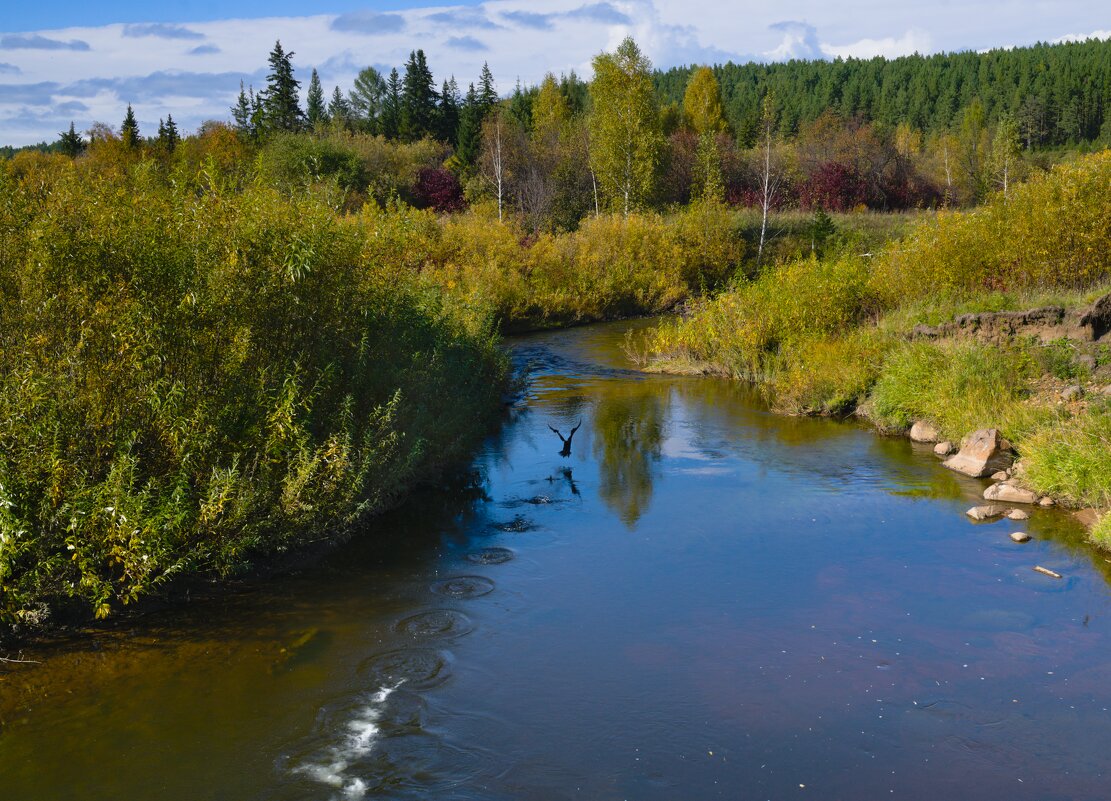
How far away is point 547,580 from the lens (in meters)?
11.8

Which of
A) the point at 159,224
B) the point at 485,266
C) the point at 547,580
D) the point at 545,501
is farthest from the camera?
the point at 485,266

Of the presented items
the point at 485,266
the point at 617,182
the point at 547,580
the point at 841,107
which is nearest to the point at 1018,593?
the point at 547,580

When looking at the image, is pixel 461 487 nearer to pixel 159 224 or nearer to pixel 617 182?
pixel 159 224

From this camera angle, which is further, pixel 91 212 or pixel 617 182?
pixel 617 182

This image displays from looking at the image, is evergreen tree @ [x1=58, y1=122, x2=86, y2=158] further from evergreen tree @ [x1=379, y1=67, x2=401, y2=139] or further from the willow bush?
the willow bush

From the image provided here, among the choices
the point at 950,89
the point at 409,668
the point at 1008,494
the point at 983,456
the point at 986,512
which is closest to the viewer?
the point at 409,668

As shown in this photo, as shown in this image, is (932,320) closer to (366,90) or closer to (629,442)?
(629,442)

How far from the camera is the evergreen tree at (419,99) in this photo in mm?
74062

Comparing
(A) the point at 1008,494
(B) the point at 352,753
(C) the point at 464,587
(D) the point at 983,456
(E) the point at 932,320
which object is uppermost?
(E) the point at 932,320

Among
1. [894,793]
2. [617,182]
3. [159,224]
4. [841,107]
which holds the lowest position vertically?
[894,793]

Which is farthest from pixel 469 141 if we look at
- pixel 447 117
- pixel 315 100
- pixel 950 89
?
pixel 950 89

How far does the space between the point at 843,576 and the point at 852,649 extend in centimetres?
208

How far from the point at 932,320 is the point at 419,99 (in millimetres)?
62889

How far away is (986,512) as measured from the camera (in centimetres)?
1395
